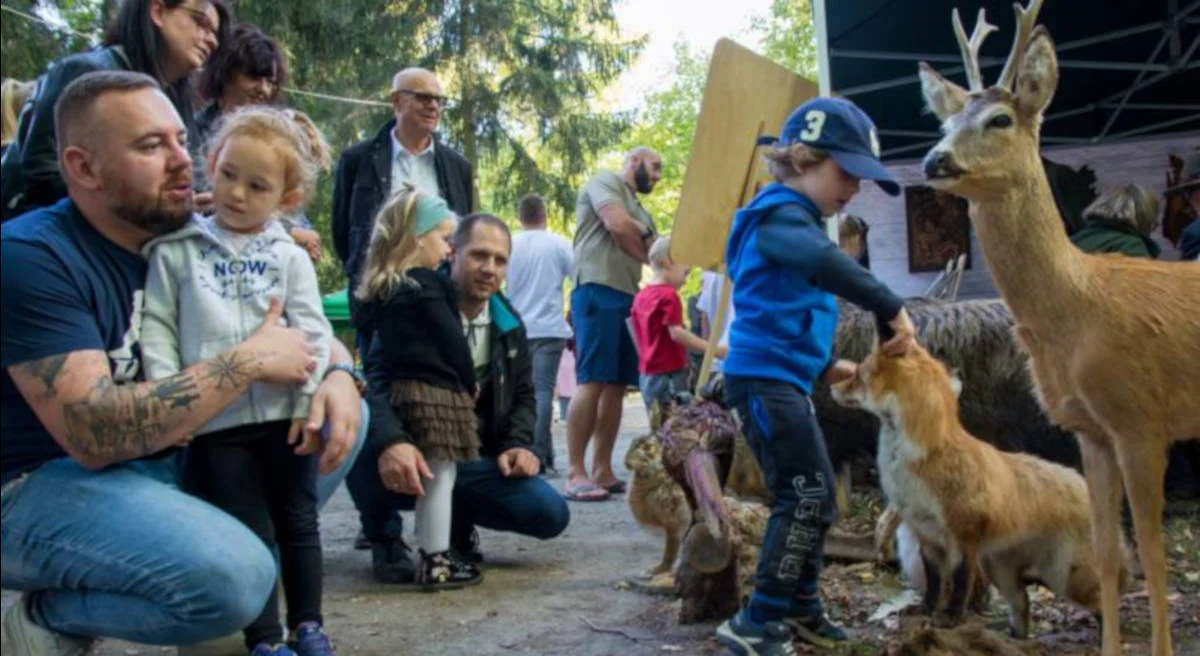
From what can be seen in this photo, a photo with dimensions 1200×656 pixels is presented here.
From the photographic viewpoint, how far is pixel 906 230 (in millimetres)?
10117

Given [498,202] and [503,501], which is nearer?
[503,501]

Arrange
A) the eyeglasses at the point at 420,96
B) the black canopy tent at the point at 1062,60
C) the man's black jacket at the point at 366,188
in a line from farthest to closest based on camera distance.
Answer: the black canopy tent at the point at 1062,60
the eyeglasses at the point at 420,96
the man's black jacket at the point at 366,188

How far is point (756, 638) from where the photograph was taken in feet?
11.4

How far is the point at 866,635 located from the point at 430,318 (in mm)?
2103

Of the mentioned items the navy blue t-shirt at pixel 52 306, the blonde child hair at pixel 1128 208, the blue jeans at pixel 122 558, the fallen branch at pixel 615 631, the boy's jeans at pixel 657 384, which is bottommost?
the fallen branch at pixel 615 631

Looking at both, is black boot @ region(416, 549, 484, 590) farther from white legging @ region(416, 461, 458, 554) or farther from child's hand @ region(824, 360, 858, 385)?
child's hand @ region(824, 360, 858, 385)

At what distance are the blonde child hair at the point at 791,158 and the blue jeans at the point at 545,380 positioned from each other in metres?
4.75

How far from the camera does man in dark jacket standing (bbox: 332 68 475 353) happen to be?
5.60 meters

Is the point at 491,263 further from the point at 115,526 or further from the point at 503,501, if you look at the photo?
the point at 115,526

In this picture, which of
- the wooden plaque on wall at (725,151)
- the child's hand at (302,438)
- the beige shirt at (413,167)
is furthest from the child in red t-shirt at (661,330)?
the child's hand at (302,438)

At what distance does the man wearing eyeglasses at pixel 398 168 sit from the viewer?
5.59 metres

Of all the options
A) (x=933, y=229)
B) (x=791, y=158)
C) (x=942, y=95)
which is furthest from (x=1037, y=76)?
(x=933, y=229)

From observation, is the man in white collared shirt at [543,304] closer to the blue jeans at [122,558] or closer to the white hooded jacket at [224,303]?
the white hooded jacket at [224,303]

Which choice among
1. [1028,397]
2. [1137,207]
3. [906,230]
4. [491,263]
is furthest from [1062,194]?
[491,263]
